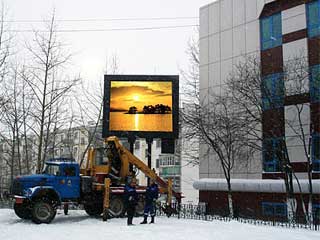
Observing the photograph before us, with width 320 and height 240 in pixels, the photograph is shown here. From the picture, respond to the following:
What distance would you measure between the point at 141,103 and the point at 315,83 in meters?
10.3

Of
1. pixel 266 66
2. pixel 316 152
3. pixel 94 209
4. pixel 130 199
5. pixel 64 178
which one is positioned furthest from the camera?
pixel 266 66

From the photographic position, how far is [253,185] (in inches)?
1111

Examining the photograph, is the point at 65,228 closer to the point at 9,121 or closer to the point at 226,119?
the point at 226,119

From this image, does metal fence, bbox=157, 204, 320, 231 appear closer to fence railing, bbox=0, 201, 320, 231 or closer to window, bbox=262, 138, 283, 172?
fence railing, bbox=0, 201, 320, 231

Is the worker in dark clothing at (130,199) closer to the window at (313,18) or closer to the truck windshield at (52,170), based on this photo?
the truck windshield at (52,170)

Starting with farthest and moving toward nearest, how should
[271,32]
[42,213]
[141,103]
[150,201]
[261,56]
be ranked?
[261,56] < [271,32] < [141,103] < [150,201] < [42,213]

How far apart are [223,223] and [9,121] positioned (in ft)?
71.2

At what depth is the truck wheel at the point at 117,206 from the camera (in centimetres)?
2080

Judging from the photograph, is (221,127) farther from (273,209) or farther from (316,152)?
(273,209)

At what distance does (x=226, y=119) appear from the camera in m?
27.1

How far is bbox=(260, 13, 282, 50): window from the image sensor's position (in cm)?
2877

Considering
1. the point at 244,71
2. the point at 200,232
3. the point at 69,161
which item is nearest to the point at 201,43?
the point at 244,71

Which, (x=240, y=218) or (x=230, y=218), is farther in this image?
(x=240, y=218)

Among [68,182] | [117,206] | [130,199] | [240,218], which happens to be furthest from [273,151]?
[68,182]
